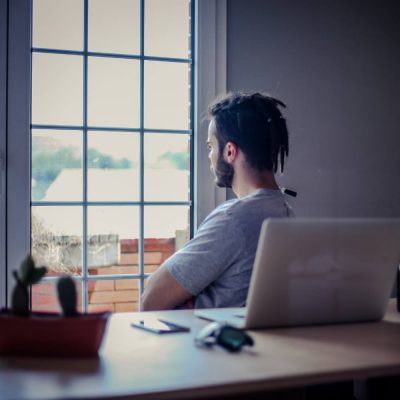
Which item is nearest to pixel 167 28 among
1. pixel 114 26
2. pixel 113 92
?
pixel 114 26

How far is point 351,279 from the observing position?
4.96 ft

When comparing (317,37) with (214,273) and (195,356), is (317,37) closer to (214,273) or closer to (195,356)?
(214,273)

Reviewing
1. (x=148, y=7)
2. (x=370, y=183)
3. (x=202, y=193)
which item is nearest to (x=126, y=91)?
(x=148, y=7)

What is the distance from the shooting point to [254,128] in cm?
223

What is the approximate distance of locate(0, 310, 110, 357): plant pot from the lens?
3.95ft

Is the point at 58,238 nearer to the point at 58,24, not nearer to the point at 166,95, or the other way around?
the point at 166,95

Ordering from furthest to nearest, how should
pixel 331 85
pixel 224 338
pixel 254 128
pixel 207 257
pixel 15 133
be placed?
pixel 331 85 < pixel 15 133 < pixel 254 128 < pixel 207 257 < pixel 224 338

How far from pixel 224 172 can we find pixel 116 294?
3.58 feet

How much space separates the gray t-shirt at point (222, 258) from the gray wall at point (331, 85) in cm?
127

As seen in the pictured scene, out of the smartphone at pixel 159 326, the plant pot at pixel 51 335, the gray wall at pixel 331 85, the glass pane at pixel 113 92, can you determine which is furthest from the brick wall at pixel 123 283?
the plant pot at pixel 51 335

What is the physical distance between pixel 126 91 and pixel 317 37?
1.07 meters

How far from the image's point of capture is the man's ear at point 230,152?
2.25m

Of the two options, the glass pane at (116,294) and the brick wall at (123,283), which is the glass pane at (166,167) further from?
the glass pane at (116,294)

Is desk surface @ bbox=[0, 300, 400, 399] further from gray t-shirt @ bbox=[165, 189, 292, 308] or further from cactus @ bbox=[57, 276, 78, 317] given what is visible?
gray t-shirt @ bbox=[165, 189, 292, 308]
